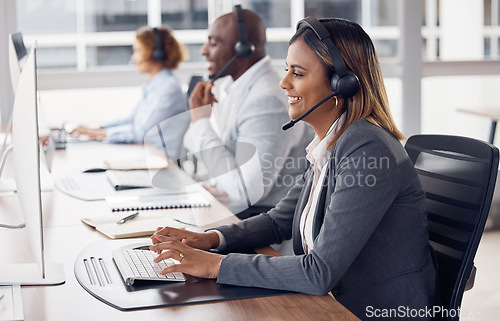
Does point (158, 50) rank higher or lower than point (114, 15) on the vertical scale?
lower

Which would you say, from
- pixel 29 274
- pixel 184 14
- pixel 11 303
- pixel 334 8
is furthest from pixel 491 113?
pixel 11 303

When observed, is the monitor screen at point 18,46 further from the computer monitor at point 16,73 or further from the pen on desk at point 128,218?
the pen on desk at point 128,218

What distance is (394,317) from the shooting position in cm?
131

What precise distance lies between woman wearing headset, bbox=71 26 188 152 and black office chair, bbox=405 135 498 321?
213cm

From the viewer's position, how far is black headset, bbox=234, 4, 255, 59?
247 cm

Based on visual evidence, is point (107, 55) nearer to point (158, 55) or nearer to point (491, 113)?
point (158, 55)

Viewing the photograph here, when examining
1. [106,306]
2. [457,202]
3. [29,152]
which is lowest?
[106,306]

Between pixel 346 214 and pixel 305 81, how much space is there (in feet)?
1.16

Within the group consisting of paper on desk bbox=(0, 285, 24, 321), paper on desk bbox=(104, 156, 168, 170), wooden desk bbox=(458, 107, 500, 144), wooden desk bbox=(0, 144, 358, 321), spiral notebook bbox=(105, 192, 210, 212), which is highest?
wooden desk bbox=(458, 107, 500, 144)

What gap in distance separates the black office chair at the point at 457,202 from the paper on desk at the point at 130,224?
25.5 inches

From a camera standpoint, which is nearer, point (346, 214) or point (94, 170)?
point (346, 214)

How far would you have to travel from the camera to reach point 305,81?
1433mm

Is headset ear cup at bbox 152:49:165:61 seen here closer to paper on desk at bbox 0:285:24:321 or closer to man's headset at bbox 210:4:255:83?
man's headset at bbox 210:4:255:83

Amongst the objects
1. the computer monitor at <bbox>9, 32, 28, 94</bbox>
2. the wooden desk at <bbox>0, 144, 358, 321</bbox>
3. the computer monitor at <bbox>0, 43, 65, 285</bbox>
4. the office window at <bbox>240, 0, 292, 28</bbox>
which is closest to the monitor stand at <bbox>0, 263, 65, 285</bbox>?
the wooden desk at <bbox>0, 144, 358, 321</bbox>
